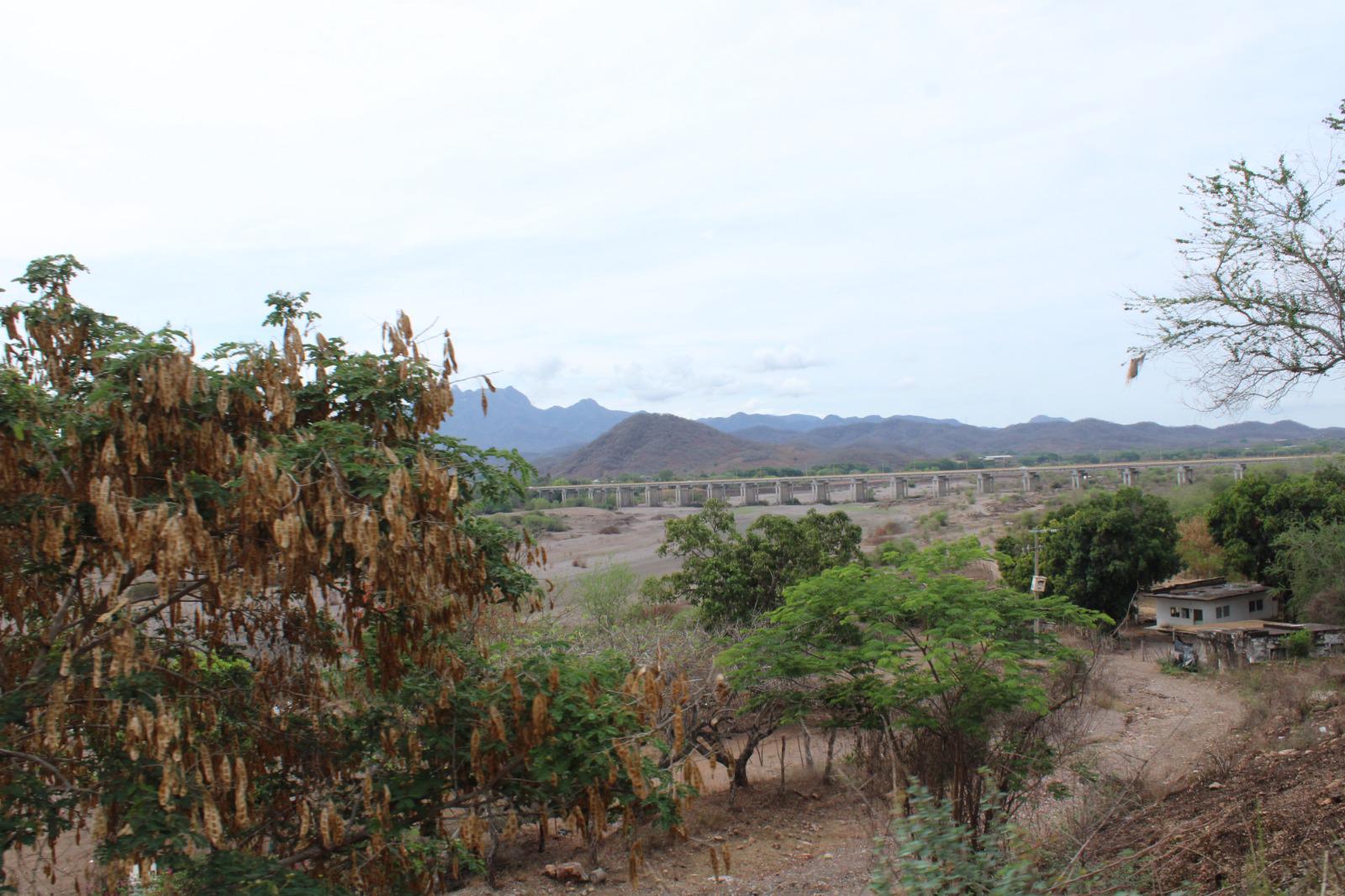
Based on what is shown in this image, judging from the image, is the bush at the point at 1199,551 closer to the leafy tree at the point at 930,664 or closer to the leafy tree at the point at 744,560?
the leafy tree at the point at 744,560

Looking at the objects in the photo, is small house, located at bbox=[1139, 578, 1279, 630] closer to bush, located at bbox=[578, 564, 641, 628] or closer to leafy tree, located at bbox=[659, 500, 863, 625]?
leafy tree, located at bbox=[659, 500, 863, 625]

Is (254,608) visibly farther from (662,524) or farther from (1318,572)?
(662,524)

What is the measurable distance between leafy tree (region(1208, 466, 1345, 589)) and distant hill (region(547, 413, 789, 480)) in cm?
10760

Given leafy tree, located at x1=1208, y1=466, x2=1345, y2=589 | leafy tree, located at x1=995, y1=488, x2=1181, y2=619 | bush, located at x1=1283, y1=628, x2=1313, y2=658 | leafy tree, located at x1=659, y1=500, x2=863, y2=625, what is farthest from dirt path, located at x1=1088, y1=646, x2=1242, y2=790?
leafy tree, located at x1=659, y1=500, x2=863, y2=625

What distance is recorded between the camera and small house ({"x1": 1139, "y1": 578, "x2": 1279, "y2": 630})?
2669cm

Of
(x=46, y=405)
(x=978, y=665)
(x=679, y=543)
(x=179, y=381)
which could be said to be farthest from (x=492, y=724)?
(x=679, y=543)

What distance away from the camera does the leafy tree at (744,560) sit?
75.4 ft

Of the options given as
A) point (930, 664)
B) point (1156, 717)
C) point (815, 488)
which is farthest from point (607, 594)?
point (815, 488)

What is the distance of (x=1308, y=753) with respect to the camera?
1109 centimetres

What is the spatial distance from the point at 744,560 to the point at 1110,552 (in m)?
13.2

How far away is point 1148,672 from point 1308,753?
15.7 m

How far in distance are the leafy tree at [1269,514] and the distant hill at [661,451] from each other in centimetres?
10760

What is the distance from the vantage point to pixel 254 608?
650 cm

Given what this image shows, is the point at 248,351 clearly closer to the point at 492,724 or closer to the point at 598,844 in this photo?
the point at 492,724
